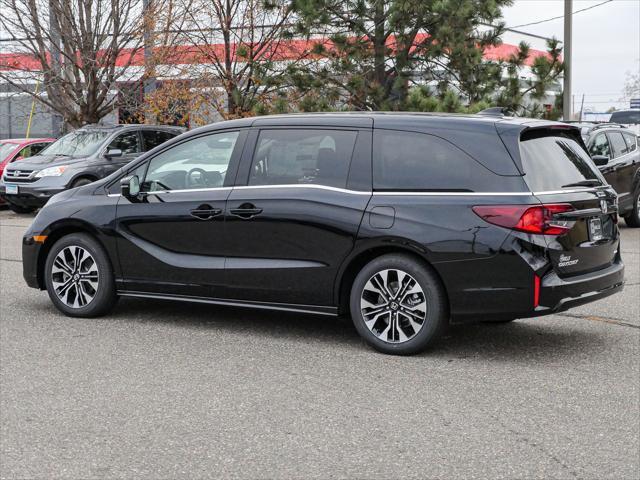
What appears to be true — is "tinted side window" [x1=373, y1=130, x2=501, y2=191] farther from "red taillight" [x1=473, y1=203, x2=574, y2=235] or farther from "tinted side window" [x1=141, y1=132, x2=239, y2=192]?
"tinted side window" [x1=141, y1=132, x2=239, y2=192]

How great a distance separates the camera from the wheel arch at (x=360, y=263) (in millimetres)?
6633

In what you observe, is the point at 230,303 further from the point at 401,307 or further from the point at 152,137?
the point at 152,137

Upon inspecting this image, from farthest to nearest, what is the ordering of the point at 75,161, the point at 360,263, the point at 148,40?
the point at 148,40 < the point at 75,161 < the point at 360,263

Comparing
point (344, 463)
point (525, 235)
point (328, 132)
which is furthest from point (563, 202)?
point (344, 463)

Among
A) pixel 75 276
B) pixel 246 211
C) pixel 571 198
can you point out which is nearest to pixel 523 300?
pixel 571 198

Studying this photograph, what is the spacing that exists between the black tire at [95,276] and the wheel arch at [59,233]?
0.17 ft

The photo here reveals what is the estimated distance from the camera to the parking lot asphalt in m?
4.52

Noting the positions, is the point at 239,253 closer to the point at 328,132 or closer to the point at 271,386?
the point at 328,132

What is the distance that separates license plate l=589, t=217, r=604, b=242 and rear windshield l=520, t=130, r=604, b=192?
305 millimetres

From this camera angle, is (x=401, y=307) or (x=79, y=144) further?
(x=79, y=144)

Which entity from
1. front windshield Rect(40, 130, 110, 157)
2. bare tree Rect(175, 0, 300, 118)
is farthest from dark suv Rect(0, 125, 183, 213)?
bare tree Rect(175, 0, 300, 118)

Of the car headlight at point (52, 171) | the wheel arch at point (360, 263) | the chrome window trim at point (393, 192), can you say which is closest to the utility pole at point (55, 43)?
the car headlight at point (52, 171)

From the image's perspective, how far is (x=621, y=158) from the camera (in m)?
16.2

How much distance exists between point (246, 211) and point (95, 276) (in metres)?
1.55
